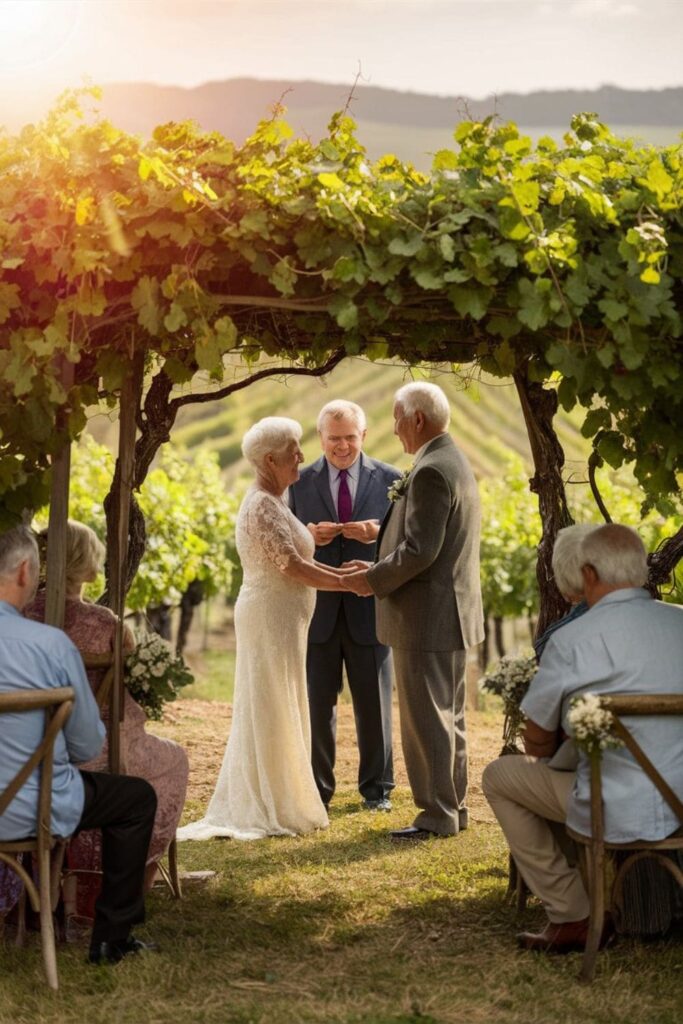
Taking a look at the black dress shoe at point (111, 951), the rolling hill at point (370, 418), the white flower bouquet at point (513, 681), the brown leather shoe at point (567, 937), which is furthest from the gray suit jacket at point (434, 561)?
the rolling hill at point (370, 418)

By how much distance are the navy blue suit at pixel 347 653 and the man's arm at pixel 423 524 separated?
32.4 inches

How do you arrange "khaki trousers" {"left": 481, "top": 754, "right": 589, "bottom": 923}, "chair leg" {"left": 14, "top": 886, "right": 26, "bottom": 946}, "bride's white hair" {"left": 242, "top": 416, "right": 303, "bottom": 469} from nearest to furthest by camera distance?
"khaki trousers" {"left": 481, "top": 754, "right": 589, "bottom": 923}, "chair leg" {"left": 14, "top": 886, "right": 26, "bottom": 946}, "bride's white hair" {"left": 242, "top": 416, "right": 303, "bottom": 469}

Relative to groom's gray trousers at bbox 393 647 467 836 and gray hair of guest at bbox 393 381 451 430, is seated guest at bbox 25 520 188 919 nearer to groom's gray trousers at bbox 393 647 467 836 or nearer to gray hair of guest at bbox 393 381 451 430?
groom's gray trousers at bbox 393 647 467 836

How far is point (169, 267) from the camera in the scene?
4559 mm

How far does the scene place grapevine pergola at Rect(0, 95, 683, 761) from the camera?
4301mm

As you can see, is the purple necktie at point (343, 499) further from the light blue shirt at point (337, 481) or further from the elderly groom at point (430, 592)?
the elderly groom at point (430, 592)

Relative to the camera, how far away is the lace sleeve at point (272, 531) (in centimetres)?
657

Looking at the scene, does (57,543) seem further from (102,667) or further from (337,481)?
(337,481)

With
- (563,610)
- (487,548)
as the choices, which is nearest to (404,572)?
(563,610)

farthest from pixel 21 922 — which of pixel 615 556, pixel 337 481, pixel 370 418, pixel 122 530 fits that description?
pixel 370 418

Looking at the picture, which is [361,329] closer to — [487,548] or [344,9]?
[487,548]

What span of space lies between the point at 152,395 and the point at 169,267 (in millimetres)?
1571

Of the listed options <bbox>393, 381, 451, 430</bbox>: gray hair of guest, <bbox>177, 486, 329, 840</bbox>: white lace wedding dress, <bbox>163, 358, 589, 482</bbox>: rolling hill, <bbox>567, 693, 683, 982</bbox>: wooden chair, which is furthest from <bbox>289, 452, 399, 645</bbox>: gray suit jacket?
<bbox>163, 358, 589, 482</bbox>: rolling hill

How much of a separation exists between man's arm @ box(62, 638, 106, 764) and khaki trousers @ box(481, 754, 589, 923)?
1.31m
